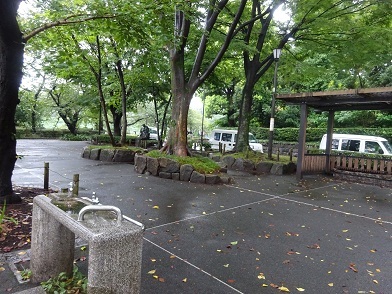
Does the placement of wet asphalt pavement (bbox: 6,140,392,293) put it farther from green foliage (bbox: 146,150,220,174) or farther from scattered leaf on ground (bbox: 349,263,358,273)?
green foliage (bbox: 146,150,220,174)

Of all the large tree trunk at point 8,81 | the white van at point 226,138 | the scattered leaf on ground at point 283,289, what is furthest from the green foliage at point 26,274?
the white van at point 226,138

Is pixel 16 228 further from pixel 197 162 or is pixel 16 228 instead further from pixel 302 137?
pixel 302 137

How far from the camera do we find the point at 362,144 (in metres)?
12.8

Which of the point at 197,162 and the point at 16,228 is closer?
the point at 16,228

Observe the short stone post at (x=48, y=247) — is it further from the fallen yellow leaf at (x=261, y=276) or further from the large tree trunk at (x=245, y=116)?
the large tree trunk at (x=245, y=116)

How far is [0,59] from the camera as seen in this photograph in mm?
4305

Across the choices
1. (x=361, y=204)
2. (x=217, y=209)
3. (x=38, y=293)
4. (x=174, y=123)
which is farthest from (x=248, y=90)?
(x=38, y=293)

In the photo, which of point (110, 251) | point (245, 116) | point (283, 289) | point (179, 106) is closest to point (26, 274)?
point (110, 251)

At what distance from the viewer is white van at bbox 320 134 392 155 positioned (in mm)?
12133

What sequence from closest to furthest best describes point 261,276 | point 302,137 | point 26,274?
point 26,274 → point 261,276 → point 302,137

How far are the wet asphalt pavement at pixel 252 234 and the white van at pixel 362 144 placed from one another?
480cm

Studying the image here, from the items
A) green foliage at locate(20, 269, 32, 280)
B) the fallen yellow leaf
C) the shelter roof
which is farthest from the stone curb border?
green foliage at locate(20, 269, 32, 280)

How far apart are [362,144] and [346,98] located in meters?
4.72

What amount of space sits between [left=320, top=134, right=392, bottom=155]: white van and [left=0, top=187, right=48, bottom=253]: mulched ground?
13.4 metres
